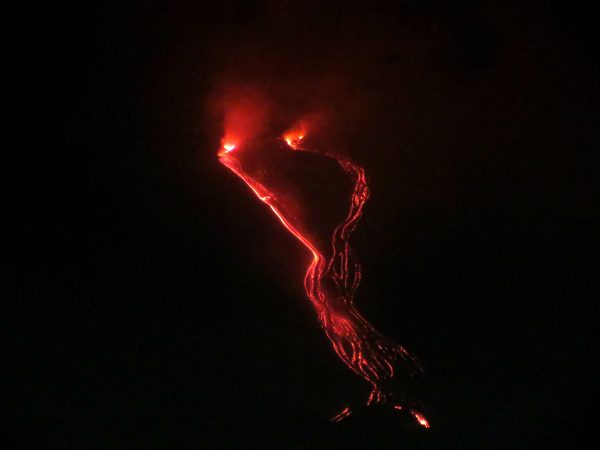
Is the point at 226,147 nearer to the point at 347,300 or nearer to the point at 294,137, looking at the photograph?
the point at 294,137

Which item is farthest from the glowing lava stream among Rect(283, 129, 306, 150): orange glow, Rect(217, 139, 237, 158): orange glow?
Rect(217, 139, 237, 158): orange glow

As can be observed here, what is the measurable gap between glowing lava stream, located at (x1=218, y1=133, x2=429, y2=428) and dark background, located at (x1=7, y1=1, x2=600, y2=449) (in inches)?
2.4

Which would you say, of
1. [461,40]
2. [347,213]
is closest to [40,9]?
[347,213]

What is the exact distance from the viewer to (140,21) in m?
3.13

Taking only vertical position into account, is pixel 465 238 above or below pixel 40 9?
below

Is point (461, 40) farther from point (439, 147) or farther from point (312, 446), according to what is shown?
point (312, 446)

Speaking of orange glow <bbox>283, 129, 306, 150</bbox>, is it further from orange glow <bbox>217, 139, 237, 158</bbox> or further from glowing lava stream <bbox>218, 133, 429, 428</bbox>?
orange glow <bbox>217, 139, 237, 158</bbox>

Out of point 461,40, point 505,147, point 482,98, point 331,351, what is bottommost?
point 331,351

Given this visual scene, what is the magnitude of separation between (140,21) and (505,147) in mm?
1952

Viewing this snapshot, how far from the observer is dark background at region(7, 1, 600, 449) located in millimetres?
3145

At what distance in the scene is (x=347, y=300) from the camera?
322 cm

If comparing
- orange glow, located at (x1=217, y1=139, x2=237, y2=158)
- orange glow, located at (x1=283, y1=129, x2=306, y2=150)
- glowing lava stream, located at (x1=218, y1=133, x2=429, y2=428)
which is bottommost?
glowing lava stream, located at (x1=218, y1=133, x2=429, y2=428)

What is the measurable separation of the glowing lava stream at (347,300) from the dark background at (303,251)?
60 mm

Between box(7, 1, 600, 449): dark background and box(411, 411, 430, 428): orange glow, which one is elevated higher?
box(7, 1, 600, 449): dark background
